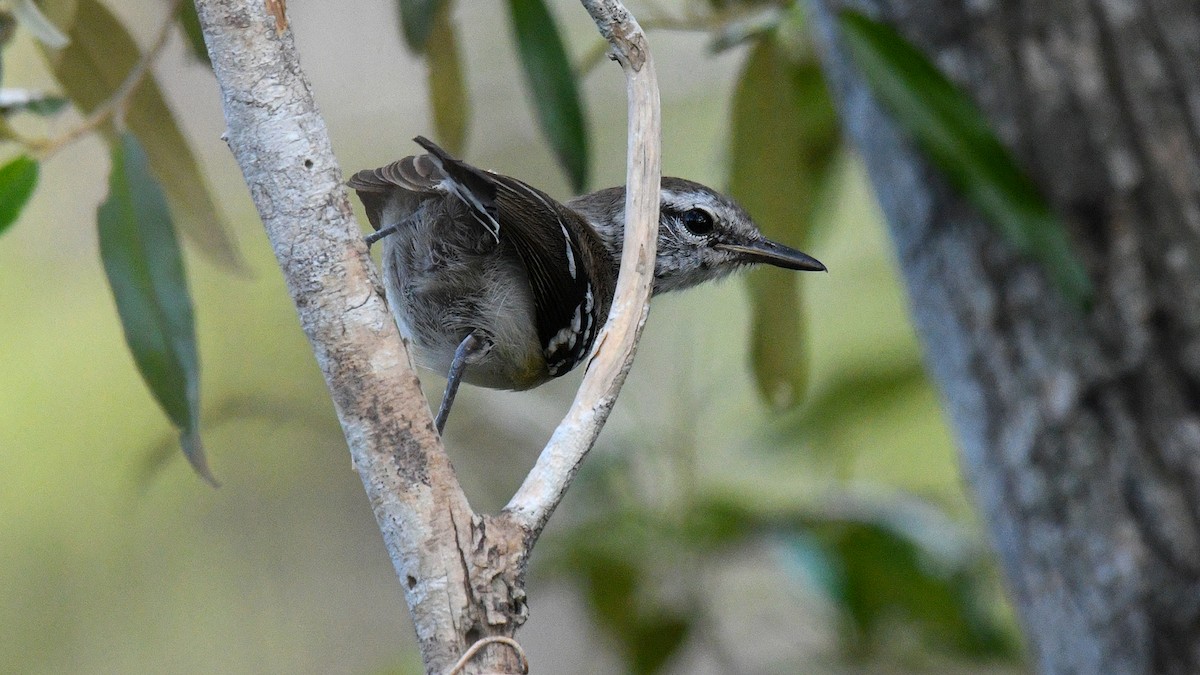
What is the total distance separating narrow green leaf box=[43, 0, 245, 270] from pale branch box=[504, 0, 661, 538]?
1.03 m

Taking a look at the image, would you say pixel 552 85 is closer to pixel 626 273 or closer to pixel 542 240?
pixel 542 240

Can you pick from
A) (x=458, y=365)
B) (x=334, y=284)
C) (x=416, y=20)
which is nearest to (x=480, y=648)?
(x=334, y=284)

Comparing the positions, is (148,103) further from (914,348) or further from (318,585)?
(318,585)

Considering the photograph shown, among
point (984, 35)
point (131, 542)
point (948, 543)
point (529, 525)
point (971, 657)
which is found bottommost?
point (131, 542)

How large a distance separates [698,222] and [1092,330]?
2.95 feet

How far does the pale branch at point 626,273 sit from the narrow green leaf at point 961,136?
99cm

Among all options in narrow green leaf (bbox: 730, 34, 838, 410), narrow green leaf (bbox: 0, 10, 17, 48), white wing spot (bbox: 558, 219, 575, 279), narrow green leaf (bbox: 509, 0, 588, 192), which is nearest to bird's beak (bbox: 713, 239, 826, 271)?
narrow green leaf (bbox: 730, 34, 838, 410)

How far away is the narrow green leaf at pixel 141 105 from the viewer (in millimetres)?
2051

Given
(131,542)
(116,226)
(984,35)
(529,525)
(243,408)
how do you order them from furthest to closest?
(131,542) < (243,408) < (984,35) < (116,226) < (529,525)

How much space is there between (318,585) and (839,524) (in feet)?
10.9

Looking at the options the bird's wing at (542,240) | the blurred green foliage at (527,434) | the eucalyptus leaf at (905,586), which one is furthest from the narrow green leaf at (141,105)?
the eucalyptus leaf at (905,586)

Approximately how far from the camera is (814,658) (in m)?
3.37

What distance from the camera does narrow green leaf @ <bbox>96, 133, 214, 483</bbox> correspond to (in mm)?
1751

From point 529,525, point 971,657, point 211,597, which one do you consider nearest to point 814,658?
A: point 971,657
